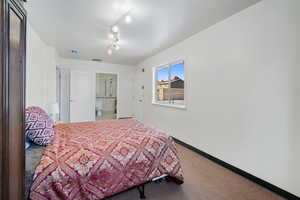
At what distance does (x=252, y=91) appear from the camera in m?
1.94

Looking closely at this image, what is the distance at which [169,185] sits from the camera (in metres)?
1.84

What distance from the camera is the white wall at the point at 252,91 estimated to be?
1.59 metres

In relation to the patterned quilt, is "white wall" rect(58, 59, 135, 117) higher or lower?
higher

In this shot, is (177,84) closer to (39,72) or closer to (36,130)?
(36,130)

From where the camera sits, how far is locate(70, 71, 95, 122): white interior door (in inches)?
201

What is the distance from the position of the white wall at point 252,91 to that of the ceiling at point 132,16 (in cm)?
32

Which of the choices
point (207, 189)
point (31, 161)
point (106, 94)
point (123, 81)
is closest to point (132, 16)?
point (31, 161)

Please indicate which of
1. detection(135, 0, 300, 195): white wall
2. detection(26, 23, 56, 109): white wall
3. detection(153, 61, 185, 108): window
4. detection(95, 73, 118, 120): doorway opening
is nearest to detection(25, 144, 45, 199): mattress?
detection(26, 23, 56, 109): white wall

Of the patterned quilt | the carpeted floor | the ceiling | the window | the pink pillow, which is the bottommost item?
the carpeted floor

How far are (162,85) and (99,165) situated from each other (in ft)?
10.7

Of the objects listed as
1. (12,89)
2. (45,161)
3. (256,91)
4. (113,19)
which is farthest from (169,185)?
(113,19)

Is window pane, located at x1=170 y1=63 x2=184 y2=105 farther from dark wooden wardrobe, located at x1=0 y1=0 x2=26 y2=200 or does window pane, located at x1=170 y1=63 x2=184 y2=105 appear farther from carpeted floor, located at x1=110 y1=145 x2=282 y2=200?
dark wooden wardrobe, located at x1=0 y1=0 x2=26 y2=200

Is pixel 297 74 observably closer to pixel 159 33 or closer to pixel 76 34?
pixel 159 33

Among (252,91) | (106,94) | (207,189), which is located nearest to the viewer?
(207,189)
